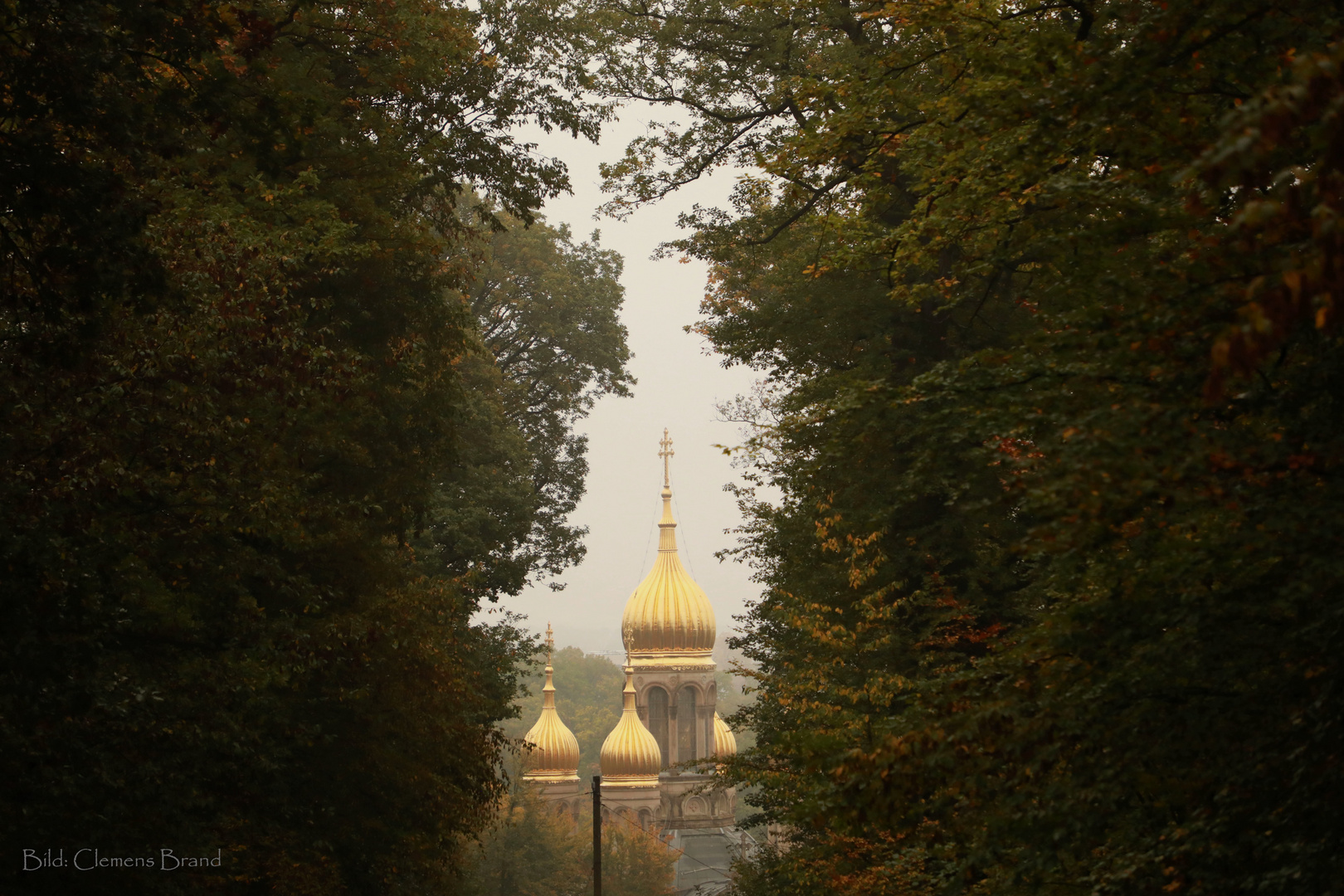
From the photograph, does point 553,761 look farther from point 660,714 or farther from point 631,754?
point 660,714

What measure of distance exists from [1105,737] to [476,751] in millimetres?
10726

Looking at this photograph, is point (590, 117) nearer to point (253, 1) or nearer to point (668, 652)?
point (253, 1)

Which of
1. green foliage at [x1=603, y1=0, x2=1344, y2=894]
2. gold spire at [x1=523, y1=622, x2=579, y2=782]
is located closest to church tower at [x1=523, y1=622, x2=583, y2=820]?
gold spire at [x1=523, y1=622, x2=579, y2=782]

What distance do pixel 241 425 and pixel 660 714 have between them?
6141 centimetres

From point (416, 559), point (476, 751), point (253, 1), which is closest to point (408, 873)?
point (476, 751)

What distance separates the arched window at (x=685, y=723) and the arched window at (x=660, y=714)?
0.65m

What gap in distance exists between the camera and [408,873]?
650 inches

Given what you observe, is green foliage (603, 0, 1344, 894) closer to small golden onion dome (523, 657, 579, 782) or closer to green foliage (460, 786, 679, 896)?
green foliage (460, 786, 679, 896)

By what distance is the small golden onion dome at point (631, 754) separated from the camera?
6631 centimetres

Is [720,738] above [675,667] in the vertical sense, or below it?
below

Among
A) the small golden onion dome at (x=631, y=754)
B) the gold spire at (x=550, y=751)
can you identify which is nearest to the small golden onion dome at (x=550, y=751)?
the gold spire at (x=550, y=751)

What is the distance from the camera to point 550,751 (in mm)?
64125

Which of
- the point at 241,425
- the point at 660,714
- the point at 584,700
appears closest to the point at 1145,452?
the point at 241,425

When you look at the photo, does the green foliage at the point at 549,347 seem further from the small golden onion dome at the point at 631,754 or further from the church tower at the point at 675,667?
the church tower at the point at 675,667
